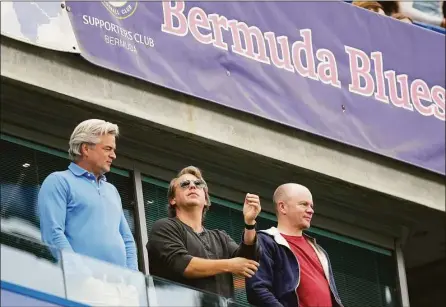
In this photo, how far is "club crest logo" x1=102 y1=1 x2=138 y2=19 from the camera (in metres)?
14.2

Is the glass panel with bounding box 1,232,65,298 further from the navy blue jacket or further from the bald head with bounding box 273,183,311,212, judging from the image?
the bald head with bounding box 273,183,311,212

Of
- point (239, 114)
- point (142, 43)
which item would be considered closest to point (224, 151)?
point (239, 114)

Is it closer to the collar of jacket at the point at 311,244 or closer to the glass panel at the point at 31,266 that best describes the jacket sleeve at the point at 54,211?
the glass panel at the point at 31,266

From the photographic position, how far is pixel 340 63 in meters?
16.1

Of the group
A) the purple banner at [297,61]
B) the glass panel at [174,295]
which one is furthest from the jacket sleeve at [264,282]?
the purple banner at [297,61]

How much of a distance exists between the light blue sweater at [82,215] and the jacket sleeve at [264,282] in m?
0.78

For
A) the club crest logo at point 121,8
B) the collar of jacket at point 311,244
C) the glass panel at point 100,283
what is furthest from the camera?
the club crest logo at point 121,8

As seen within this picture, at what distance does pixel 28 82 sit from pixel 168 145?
1638 millimetres

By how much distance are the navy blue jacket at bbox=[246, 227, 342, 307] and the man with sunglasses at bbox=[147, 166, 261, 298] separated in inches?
6.4

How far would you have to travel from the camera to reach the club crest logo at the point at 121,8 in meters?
14.2

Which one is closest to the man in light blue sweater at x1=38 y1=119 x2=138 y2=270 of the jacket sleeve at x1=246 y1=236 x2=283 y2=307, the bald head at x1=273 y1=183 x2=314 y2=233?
the jacket sleeve at x1=246 y1=236 x2=283 y2=307

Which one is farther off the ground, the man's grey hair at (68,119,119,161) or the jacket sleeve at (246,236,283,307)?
the man's grey hair at (68,119,119,161)

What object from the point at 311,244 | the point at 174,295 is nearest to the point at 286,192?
the point at 311,244

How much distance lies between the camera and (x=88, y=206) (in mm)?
10961
